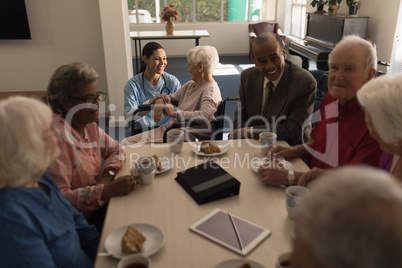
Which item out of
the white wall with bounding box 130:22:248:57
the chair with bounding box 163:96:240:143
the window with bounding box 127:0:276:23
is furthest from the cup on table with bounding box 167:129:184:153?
the window with bounding box 127:0:276:23

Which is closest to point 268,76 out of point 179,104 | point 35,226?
point 179,104

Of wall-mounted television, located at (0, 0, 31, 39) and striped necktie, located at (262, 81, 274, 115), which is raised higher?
wall-mounted television, located at (0, 0, 31, 39)

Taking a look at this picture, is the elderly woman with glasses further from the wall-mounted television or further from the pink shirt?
the wall-mounted television

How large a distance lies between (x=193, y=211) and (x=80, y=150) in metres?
0.64

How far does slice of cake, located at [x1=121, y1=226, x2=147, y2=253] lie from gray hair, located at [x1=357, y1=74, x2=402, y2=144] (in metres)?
0.89

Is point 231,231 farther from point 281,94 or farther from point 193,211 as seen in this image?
point 281,94

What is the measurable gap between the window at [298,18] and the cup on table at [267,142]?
19.4ft

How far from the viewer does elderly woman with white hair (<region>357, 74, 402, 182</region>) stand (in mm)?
1121

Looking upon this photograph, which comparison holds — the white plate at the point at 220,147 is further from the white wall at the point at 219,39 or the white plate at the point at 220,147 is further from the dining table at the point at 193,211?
the white wall at the point at 219,39

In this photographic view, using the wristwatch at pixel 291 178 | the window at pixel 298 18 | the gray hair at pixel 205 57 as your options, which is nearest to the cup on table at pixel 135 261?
the wristwatch at pixel 291 178

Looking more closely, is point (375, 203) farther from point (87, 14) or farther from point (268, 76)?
point (87, 14)

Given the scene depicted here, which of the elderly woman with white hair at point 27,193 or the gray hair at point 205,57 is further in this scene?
the gray hair at point 205,57

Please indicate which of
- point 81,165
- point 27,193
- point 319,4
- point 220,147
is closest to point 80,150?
point 81,165

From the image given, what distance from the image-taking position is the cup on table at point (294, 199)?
4.00 ft
